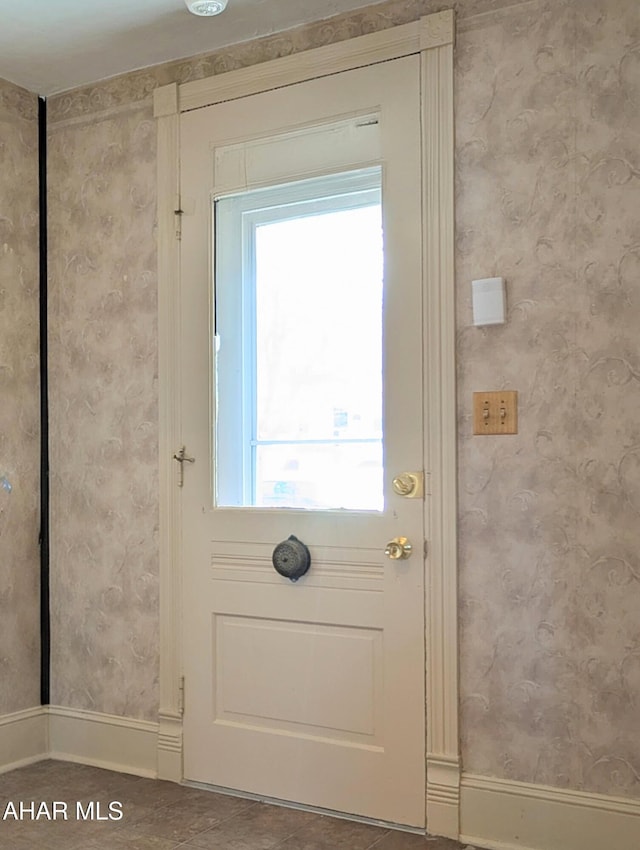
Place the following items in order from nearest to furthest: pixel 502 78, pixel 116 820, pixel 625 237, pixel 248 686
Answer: pixel 625 237 < pixel 502 78 < pixel 116 820 < pixel 248 686

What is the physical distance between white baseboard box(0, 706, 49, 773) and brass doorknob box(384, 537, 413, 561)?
1.63 meters

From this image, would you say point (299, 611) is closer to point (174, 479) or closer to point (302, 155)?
point (174, 479)

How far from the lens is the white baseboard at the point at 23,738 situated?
3135mm

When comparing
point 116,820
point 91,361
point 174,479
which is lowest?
point 116,820

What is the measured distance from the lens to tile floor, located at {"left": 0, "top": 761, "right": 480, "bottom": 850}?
8.09 feet

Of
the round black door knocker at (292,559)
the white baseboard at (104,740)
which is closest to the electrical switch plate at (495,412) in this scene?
the round black door knocker at (292,559)

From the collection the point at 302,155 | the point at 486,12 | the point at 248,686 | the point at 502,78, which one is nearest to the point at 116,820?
the point at 248,686

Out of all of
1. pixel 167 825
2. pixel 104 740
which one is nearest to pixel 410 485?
pixel 167 825

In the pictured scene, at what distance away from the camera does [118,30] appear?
2.90 m

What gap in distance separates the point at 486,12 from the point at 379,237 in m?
0.71

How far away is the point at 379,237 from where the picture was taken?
2.67 metres

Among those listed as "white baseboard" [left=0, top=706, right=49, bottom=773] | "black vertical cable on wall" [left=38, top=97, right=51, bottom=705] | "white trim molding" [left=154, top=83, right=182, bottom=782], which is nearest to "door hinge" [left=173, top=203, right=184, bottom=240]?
"white trim molding" [left=154, top=83, right=182, bottom=782]

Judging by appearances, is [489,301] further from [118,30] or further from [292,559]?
[118,30]

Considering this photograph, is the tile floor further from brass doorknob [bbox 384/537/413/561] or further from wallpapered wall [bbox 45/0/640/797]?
brass doorknob [bbox 384/537/413/561]
